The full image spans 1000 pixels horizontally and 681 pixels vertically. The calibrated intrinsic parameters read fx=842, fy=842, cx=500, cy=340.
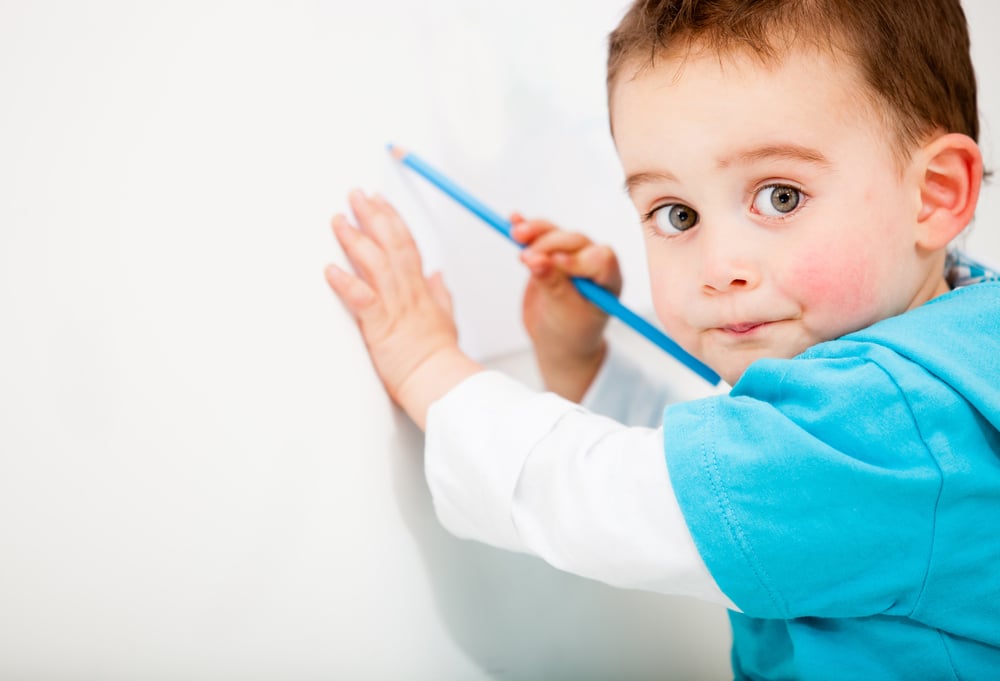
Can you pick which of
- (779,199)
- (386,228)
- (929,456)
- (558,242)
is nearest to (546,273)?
(558,242)

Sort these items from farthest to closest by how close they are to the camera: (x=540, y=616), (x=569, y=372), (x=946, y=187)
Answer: (x=569, y=372), (x=540, y=616), (x=946, y=187)

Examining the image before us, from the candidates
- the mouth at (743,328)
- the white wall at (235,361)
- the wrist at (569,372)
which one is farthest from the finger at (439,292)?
the mouth at (743,328)

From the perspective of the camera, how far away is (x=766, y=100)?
0.50m

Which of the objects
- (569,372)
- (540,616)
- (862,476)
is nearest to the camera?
(862,476)

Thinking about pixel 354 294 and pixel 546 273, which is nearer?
pixel 354 294

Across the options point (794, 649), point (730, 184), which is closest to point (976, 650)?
point (794, 649)

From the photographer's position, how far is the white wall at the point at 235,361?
16.4 inches

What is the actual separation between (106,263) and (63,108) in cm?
8

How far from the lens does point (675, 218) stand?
58cm

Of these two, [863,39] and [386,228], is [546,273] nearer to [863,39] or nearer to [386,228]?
[386,228]

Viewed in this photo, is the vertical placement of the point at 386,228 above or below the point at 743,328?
above

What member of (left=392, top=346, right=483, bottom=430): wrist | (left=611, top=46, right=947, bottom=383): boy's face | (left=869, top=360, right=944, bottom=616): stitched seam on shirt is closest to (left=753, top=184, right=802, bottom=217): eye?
(left=611, top=46, right=947, bottom=383): boy's face

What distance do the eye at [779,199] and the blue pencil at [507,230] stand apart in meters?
0.20

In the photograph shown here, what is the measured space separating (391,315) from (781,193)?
29 cm
